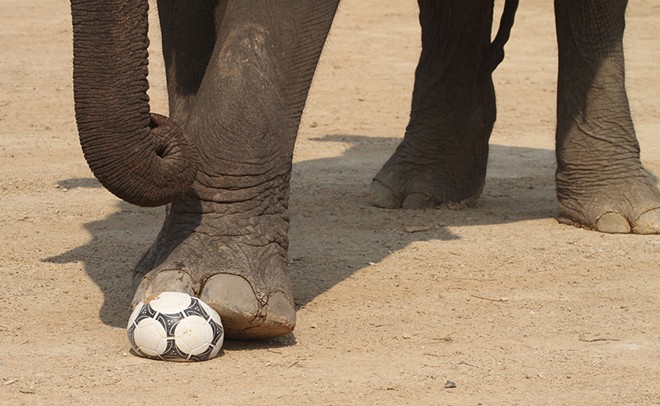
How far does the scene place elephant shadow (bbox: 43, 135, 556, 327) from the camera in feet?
17.8

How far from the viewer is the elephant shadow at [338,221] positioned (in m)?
5.43

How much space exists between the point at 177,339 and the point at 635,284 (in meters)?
1.97

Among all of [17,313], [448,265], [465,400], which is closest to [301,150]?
[448,265]

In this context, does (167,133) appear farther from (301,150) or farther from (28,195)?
(301,150)

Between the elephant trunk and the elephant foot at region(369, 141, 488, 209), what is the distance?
9.71 ft

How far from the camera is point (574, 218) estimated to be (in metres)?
6.61

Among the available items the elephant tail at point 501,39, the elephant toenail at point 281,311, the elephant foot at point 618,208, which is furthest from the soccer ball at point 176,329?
the elephant tail at point 501,39

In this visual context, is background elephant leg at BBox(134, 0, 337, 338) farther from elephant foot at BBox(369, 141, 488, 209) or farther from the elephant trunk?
elephant foot at BBox(369, 141, 488, 209)

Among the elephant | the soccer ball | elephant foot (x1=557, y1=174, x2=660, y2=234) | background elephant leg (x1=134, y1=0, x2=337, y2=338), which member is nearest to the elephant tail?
elephant foot (x1=557, y1=174, x2=660, y2=234)

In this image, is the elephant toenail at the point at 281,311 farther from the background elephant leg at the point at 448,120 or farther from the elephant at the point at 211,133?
the background elephant leg at the point at 448,120

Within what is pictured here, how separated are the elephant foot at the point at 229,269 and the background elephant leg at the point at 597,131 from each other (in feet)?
7.57

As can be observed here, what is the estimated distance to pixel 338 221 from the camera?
6520 mm

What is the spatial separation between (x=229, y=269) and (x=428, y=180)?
274cm

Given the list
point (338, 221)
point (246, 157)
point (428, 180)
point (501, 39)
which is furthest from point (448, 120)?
point (246, 157)
